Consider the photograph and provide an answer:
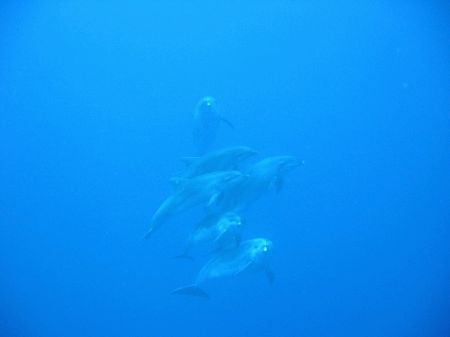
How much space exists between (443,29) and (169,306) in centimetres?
1272

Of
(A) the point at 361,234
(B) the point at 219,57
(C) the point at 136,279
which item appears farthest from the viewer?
(B) the point at 219,57

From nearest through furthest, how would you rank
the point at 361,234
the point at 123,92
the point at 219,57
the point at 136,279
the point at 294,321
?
the point at 294,321 → the point at 136,279 → the point at 361,234 → the point at 123,92 → the point at 219,57

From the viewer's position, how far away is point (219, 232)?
708cm

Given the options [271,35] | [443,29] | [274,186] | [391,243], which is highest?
[271,35]

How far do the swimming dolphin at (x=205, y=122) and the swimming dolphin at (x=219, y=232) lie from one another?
65.3 inches

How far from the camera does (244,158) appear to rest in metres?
8.00

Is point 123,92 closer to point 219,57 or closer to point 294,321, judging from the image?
point 219,57

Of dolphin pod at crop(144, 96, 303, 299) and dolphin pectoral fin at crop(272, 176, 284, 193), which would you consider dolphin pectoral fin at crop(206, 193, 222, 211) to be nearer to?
dolphin pod at crop(144, 96, 303, 299)

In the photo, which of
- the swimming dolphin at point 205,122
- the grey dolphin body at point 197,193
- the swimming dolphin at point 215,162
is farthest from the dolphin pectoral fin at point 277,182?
the swimming dolphin at point 205,122

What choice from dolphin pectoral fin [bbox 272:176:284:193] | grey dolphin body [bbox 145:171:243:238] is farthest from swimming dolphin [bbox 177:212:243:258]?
dolphin pectoral fin [bbox 272:176:284:193]

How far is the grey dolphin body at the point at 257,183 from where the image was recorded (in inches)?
299

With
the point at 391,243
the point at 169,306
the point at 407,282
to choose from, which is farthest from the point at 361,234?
the point at 169,306

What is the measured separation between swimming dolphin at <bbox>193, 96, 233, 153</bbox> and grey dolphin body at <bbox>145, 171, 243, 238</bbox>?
117cm

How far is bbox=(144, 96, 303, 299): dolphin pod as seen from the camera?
286 inches
